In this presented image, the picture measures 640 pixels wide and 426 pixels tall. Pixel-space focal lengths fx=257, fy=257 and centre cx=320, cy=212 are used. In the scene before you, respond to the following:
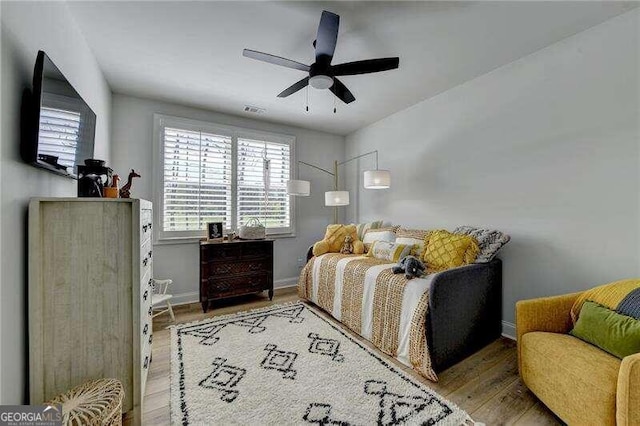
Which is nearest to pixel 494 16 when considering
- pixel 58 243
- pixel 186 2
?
pixel 186 2

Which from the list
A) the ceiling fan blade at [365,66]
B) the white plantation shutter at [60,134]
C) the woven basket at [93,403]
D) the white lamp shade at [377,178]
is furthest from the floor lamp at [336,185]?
the woven basket at [93,403]

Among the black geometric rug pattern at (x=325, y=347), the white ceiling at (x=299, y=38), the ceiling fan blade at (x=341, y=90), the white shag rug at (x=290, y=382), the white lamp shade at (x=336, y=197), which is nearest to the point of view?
the white shag rug at (x=290, y=382)

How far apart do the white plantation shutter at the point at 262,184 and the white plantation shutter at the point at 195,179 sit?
191 mm

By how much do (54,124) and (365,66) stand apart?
6.61 feet

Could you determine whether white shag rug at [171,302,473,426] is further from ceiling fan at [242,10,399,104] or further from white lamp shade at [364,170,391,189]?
ceiling fan at [242,10,399,104]

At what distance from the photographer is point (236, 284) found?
3281mm

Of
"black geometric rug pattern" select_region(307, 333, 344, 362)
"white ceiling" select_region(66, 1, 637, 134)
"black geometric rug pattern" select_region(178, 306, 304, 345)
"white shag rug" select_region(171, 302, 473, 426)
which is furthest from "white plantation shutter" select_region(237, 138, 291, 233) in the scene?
"black geometric rug pattern" select_region(307, 333, 344, 362)

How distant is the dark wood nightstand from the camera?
309cm

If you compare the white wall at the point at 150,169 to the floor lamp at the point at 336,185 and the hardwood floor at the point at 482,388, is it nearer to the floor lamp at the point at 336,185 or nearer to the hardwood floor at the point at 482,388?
the floor lamp at the point at 336,185

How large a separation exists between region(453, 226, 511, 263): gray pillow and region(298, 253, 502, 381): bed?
94 mm

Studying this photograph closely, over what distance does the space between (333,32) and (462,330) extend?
2.44 metres

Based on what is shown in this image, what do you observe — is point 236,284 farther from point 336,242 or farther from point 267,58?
point 267,58

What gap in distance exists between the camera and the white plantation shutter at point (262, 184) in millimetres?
3873

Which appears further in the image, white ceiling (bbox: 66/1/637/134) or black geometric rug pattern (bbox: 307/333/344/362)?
black geometric rug pattern (bbox: 307/333/344/362)
